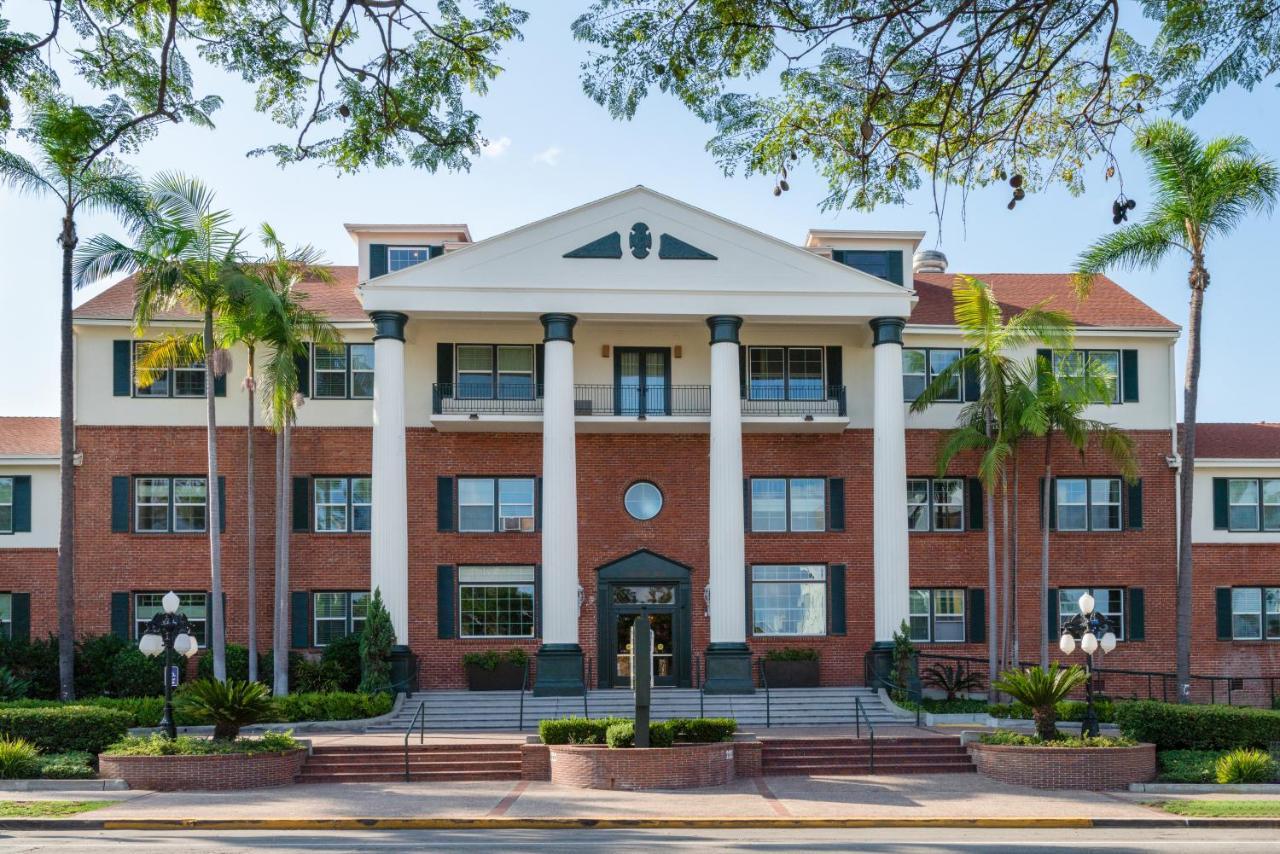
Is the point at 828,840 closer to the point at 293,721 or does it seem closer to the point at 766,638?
the point at 293,721

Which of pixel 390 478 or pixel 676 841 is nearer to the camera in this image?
pixel 676 841

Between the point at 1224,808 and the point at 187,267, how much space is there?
22.0 metres

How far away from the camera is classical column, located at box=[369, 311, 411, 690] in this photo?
3112 cm

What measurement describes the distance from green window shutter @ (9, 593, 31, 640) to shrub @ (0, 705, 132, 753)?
9.57 metres

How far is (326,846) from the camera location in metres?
16.4

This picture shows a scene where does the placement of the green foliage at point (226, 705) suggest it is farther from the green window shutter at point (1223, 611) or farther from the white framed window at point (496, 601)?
the green window shutter at point (1223, 611)

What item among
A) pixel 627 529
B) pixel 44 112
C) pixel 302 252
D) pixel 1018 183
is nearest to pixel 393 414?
pixel 302 252

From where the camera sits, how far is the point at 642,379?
113ft

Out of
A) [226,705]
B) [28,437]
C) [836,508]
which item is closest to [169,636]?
[226,705]

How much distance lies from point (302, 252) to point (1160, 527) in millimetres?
21919

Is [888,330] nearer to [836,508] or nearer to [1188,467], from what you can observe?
[836,508]

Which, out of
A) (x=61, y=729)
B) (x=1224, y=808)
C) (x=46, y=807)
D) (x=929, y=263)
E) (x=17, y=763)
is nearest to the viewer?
(x=46, y=807)

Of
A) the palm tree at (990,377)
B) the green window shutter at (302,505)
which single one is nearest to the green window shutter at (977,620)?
the palm tree at (990,377)

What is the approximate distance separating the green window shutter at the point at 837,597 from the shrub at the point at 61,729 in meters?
17.0
